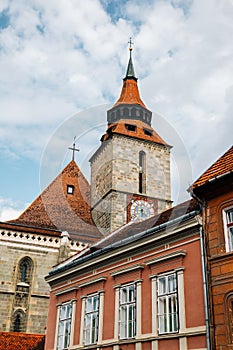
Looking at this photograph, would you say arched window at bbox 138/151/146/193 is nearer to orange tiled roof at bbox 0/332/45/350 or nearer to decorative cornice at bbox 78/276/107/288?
orange tiled roof at bbox 0/332/45/350

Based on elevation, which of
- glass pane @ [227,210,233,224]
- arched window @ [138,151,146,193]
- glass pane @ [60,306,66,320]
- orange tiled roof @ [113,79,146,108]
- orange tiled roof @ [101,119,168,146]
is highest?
orange tiled roof @ [113,79,146,108]

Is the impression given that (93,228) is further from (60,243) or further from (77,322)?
(77,322)

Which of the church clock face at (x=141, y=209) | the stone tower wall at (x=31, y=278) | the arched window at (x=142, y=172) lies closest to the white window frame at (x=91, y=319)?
the stone tower wall at (x=31, y=278)

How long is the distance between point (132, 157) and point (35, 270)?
1261 cm

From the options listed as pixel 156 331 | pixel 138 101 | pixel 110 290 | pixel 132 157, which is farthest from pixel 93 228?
pixel 156 331

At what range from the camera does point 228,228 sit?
494 inches

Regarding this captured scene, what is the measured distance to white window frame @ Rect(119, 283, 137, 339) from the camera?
15.2 meters

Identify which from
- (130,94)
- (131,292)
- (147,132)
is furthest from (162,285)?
(130,94)

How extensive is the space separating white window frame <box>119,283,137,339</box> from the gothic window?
567 inches

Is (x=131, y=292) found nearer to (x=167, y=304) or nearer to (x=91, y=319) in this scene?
(x=167, y=304)

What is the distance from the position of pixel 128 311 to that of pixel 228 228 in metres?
5.14

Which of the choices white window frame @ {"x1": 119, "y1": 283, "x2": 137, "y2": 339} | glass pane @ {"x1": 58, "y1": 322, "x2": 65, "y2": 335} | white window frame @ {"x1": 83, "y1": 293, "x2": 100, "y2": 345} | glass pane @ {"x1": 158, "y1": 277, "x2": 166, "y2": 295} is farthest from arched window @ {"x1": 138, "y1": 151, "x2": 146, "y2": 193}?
glass pane @ {"x1": 158, "y1": 277, "x2": 166, "y2": 295}

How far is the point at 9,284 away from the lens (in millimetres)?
29109

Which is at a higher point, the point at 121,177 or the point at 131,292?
the point at 121,177
